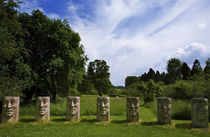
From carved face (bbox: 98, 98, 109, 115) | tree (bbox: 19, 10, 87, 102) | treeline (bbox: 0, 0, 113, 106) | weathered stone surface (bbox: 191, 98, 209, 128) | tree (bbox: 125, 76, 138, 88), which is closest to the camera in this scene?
weathered stone surface (bbox: 191, 98, 209, 128)

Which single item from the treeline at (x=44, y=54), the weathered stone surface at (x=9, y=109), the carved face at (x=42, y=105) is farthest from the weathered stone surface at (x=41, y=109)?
the treeline at (x=44, y=54)

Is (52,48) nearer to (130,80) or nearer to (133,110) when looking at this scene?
(133,110)

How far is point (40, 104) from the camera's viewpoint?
357 inches

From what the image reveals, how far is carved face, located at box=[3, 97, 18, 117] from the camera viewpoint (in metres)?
8.67

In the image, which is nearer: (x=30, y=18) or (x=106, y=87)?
(x=30, y=18)

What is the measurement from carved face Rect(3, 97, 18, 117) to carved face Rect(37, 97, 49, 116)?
4.81 feet

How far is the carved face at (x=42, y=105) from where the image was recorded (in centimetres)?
904

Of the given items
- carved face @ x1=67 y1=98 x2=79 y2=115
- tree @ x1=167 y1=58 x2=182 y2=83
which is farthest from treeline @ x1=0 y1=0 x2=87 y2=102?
tree @ x1=167 y1=58 x2=182 y2=83

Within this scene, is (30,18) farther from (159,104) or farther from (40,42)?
(159,104)

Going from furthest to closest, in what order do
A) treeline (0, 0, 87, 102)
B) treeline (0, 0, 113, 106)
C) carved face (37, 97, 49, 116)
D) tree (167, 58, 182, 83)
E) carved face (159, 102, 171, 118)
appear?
tree (167, 58, 182, 83)
treeline (0, 0, 87, 102)
treeline (0, 0, 113, 106)
carved face (37, 97, 49, 116)
carved face (159, 102, 171, 118)

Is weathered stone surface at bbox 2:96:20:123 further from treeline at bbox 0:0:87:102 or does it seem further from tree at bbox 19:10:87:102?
tree at bbox 19:10:87:102

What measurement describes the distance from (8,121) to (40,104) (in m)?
2.14

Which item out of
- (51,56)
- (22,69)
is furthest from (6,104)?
(51,56)

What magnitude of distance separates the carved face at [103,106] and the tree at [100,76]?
1074 inches
